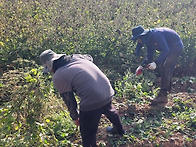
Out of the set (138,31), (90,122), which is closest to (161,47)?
(138,31)

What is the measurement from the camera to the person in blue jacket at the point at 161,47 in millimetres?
4832

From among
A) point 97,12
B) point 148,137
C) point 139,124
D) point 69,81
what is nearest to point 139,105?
point 139,124

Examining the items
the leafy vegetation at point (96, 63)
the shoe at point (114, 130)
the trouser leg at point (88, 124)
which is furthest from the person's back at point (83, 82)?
the shoe at point (114, 130)

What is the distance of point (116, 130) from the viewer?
3.92m

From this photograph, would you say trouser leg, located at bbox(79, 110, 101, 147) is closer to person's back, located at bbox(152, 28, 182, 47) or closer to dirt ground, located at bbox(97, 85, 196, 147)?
dirt ground, located at bbox(97, 85, 196, 147)

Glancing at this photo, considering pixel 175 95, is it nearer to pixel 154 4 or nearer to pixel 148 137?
pixel 148 137

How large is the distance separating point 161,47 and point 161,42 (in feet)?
0.31

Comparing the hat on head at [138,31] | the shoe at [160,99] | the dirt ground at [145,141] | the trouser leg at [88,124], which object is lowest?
the dirt ground at [145,141]

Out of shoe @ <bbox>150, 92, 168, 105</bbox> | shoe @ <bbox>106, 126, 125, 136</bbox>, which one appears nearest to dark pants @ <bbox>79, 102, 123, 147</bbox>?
shoe @ <bbox>106, 126, 125, 136</bbox>

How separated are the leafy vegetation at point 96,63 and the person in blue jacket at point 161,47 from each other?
211 mm

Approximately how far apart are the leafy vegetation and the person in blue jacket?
21 centimetres

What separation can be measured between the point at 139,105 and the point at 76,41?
244cm

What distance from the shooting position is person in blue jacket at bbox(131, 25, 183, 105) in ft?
15.9

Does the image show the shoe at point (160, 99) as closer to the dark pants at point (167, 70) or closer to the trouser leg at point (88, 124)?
the dark pants at point (167, 70)
